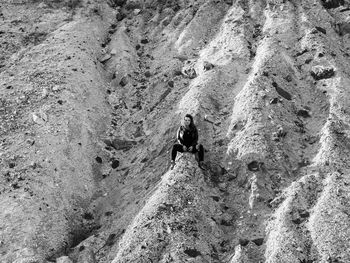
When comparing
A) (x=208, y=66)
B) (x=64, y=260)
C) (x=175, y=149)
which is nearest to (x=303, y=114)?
(x=208, y=66)

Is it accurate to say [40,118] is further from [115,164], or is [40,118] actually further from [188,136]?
[188,136]

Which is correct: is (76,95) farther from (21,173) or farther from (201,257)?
(201,257)

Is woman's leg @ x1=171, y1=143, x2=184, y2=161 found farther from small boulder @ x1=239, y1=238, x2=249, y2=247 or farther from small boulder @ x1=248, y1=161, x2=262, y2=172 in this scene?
small boulder @ x1=239, y1=238, x2=249, y2=247

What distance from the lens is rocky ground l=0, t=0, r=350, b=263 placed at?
63.8 feet

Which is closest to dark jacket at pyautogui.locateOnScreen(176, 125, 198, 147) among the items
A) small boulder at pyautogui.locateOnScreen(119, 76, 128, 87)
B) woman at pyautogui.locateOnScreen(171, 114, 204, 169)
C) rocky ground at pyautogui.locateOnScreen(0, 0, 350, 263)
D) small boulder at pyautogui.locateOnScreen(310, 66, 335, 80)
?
woman at pyautogui.locateOnScreen(171, 114, 204, 169)

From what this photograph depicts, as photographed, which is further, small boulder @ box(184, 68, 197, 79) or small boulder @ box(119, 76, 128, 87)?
small boulder @ box(119, 76, 128, 87)

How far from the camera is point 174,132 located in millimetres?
25125

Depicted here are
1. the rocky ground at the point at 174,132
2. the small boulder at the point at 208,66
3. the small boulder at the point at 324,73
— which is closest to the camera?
the rocky ground at the point at 174,132

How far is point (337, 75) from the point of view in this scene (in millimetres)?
26125

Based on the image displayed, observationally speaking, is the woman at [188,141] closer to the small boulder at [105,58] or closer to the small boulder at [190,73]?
the small boulder at [190,73]

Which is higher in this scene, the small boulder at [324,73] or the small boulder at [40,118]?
the small boulder at [40,118]

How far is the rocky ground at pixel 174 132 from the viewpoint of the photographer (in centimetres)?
1945

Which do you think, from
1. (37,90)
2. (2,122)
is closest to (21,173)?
(2,122)

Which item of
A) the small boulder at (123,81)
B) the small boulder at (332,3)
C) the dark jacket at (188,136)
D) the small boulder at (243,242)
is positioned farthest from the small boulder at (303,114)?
the small boulder at (332,3)
